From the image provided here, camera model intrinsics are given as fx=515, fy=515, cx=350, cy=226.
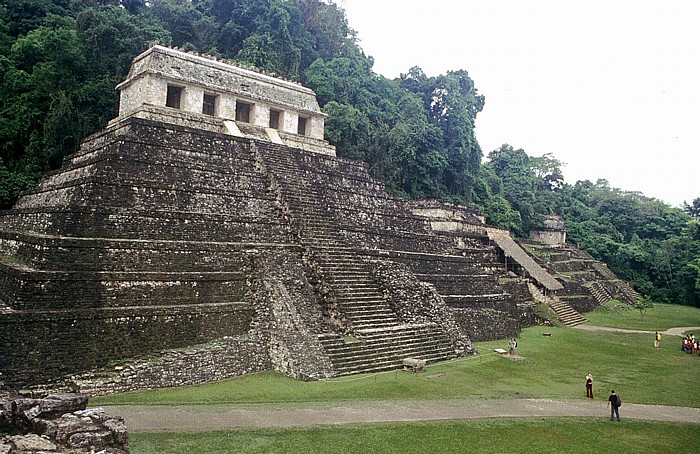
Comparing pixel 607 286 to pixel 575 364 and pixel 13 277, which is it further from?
pixel 13 277

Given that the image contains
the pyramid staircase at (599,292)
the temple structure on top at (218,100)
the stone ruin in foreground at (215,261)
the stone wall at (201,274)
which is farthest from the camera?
the pyramid staircase at (599,292)

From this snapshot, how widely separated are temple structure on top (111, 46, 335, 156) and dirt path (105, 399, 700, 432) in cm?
1243

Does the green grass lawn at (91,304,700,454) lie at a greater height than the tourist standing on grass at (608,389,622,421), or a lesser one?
lesser

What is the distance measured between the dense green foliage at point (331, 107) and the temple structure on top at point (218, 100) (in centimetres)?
390

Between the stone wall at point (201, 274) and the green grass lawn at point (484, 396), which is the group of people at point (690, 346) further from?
the stone wall at point (201, 274)

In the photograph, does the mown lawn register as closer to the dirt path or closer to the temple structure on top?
the dirt path

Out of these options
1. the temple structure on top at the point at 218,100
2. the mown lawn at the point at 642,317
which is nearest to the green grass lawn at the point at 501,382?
the mown lawn at the point at 642,317

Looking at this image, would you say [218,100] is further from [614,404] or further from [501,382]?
[614,404]

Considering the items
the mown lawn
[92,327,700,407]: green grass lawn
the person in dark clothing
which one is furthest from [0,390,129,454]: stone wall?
the mown lawn

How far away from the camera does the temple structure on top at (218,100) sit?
19.0 metres

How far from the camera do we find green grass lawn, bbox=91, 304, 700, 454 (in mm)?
7859

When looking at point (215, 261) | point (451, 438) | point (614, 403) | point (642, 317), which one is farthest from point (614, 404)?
point (642, 317)

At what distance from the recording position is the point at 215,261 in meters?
13.0

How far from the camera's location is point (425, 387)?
11.4 meters
